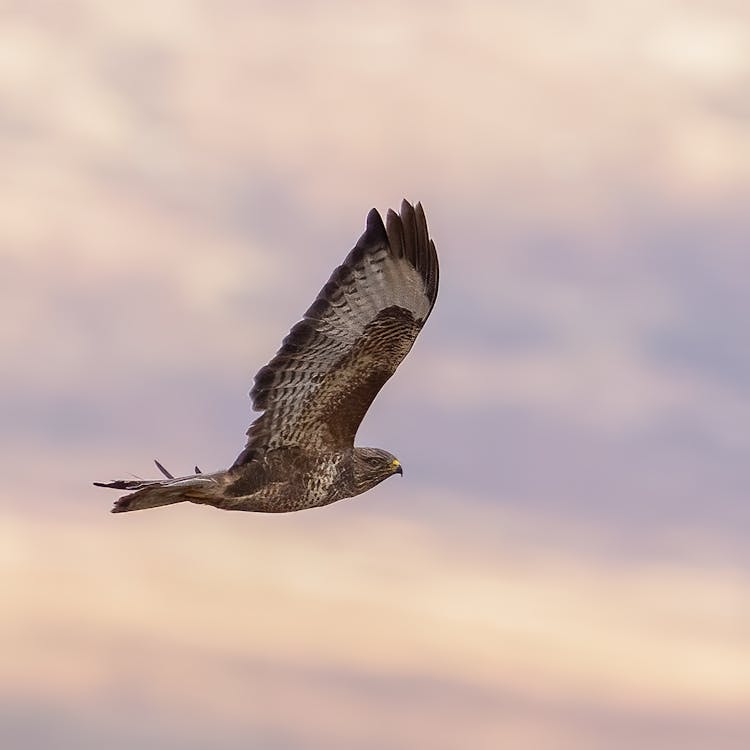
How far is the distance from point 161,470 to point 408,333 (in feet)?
9.54

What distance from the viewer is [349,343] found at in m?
11.3

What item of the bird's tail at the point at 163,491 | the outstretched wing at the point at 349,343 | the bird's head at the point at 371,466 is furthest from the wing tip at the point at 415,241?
the bird's tail at the point at 163,491

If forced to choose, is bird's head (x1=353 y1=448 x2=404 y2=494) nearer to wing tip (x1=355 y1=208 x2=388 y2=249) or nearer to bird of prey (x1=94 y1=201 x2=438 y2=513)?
bird of prey (x1=94 y1=201 x2=438 y2=513)

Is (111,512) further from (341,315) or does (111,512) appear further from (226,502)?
(341,315)

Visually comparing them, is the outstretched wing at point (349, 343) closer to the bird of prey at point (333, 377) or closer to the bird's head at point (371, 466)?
the bird of prey at point (333, 377)

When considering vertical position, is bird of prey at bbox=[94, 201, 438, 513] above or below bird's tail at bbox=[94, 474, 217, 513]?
above

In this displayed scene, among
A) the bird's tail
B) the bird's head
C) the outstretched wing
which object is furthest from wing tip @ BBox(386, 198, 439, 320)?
the bird's tail

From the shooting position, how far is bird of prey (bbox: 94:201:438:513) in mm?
11156

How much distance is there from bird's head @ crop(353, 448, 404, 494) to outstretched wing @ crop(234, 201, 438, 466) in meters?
0.21

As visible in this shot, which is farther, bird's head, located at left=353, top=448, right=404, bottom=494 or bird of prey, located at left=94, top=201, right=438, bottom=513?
bird's head, located at left=353, top=448, right=404, bottom=494

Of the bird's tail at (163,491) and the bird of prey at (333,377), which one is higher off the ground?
the bird of prey at (333,377)

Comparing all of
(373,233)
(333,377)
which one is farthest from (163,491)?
(373,233)

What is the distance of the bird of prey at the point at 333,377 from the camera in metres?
11.2

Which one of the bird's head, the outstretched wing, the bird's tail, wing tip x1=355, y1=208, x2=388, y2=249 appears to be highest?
wing tip x1=355, y1=208, x2=388, y2=249
